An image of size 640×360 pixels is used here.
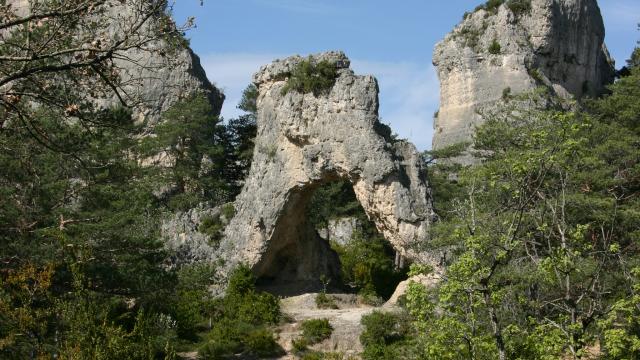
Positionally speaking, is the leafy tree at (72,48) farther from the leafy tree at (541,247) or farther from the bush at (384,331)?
the bush at (384,331)

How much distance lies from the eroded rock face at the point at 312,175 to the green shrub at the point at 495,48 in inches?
651

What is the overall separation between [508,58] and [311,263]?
1737cm

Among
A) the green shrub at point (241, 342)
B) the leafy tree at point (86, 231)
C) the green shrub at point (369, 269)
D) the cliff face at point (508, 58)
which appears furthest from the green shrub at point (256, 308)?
the cliff face at point (508, 58)

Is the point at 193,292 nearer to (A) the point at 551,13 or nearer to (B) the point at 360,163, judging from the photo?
(B) the point at 360,163

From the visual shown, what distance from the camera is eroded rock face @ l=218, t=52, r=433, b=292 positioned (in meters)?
22.0

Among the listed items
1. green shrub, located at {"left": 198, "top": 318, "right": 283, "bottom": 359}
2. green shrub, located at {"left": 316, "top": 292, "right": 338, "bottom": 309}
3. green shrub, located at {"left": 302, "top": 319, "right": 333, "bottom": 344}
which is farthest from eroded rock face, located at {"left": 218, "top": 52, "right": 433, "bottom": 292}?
green shrub, located at {"left": 198, "top": 318, "right": 283, "bottom": 359}

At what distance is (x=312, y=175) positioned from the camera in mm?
22750

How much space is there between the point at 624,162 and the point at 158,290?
12312mm

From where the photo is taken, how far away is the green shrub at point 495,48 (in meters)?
38.0

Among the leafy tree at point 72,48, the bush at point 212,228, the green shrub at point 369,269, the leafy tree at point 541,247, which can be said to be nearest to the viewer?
the leafy tree at point 72,48

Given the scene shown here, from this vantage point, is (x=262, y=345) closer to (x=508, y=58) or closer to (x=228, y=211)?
(x=228, y=211)

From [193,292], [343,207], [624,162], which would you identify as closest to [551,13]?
[343,207]

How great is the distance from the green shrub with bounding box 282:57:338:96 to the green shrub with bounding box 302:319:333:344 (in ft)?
22.1

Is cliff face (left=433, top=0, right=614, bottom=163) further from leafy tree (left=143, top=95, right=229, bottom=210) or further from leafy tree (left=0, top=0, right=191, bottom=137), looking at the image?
leafy tree (left=0, top=0, right=191, bottom=137)
